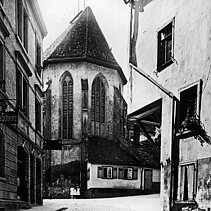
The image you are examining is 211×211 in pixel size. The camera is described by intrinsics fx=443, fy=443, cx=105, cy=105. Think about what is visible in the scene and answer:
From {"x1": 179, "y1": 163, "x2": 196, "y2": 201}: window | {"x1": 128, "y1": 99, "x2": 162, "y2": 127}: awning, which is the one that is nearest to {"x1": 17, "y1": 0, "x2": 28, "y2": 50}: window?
{"x1": 128, "y1": 99, "x2": 162, "y2": 127}: awning

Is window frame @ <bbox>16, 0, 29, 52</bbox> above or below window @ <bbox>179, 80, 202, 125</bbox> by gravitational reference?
above

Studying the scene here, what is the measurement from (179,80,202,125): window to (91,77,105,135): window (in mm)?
11054

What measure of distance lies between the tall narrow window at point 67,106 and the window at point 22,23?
7.99 m

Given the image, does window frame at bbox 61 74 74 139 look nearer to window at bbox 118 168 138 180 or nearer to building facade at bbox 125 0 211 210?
window at bbox 118 168 138 180

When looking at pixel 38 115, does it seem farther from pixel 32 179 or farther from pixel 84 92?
pixel 84 92

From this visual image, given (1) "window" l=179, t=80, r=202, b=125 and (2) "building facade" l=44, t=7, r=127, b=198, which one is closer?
(1) "window" l=179, t=80, r=202, b=125

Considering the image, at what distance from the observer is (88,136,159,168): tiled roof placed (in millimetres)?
17094

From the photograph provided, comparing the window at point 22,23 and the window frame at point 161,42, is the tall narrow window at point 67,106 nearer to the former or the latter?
the window at point 22,23

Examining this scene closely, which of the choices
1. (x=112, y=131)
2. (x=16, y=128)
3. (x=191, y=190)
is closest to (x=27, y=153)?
(x=16, y=128)

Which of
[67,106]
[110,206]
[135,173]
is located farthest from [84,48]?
[135,173]

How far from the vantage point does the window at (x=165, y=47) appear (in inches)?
269

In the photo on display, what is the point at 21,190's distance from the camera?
1009 centimetres

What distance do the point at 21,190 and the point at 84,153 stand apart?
29.6ft

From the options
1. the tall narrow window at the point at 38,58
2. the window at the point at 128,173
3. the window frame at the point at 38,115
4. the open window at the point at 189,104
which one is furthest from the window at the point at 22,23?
the window at the point at 128,173
